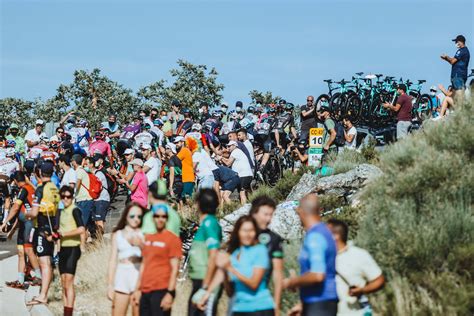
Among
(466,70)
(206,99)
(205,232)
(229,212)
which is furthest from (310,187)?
(206,99)

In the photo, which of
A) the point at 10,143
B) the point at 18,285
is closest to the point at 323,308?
the point at 18,285

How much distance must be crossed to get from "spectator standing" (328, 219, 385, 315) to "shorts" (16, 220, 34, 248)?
728cm

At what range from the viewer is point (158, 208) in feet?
31.5

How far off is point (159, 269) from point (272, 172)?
1401cm

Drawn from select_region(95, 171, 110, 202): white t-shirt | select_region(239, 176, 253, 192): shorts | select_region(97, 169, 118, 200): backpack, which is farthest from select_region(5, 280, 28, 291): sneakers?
select_region(239, 176, 253, 192): shorts

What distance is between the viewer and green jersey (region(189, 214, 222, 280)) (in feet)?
29.8

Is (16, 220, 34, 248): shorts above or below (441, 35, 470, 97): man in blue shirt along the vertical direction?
below

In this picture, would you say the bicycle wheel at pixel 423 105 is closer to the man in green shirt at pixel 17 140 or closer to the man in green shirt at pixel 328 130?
the man in green shirt at pixel 328 130

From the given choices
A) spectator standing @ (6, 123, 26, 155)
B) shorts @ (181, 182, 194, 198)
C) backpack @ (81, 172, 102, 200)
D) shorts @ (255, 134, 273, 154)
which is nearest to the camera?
backpack @ (81, 172, 102, 200)

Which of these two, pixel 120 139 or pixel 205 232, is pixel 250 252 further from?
pixel 120 139

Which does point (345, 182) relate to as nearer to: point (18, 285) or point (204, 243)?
point (18, 285)

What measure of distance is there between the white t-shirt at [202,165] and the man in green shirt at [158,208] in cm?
A: 949

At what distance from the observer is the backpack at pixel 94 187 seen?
18.6 metres

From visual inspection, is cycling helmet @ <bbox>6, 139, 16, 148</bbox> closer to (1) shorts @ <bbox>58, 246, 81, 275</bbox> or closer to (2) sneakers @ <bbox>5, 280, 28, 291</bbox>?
(2) sneakers @ <bbox>5, 280, 28, 291</bbox>
